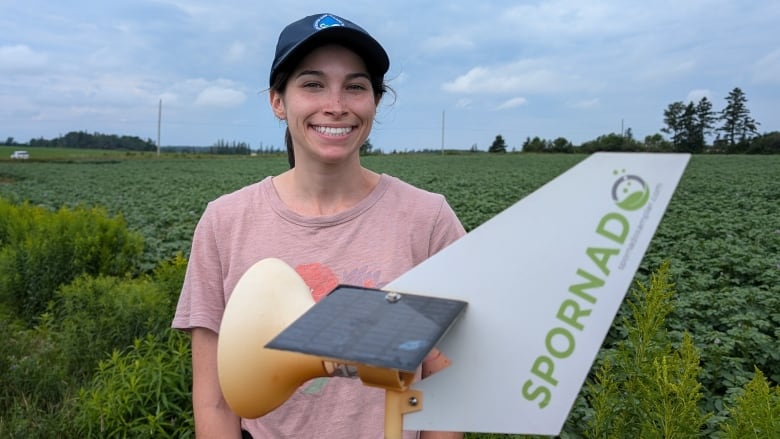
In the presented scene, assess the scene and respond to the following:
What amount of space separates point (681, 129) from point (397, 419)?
4449 cm

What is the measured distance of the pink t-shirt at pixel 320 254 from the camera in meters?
1.53

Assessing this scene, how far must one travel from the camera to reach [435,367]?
102cm

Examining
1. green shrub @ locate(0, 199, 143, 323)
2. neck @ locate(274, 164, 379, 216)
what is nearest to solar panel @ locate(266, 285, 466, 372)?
neck @ locate(274, 164, 379, 216)

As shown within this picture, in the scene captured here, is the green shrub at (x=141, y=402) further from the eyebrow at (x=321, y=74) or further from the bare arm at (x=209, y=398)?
the eyebrow at (x=321, y=74)

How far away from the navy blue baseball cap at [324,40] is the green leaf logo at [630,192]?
0.79 metres

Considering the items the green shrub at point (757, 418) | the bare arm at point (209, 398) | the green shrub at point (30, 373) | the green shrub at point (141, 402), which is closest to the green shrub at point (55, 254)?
the green shrub at point (30, 373)

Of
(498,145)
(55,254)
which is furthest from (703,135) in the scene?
(55,254)

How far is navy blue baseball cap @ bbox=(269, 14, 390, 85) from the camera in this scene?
142 cm

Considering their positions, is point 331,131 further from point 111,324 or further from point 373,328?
point 111,324

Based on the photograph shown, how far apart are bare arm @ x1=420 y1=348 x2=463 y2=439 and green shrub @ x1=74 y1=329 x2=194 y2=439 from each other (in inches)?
72.2

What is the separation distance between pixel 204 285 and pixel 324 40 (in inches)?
27.9

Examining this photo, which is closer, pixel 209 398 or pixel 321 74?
pixel 321 74

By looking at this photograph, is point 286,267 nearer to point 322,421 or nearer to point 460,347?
point 460,347

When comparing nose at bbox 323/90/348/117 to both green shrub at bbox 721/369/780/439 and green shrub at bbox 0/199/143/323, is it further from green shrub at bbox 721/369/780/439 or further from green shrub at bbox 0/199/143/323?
green shrub at bbox 0/199/143/323
